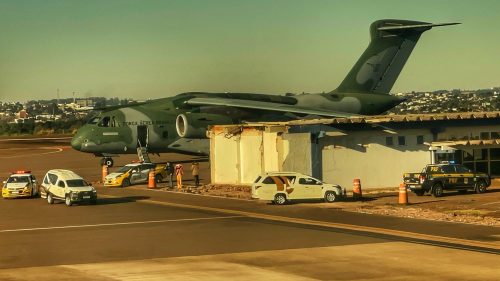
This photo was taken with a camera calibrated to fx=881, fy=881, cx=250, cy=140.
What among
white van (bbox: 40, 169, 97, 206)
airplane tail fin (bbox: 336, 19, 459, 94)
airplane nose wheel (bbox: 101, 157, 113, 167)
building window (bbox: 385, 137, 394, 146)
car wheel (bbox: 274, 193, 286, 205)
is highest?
airplane tail fin (bbox: 336, 19, 459, 94)

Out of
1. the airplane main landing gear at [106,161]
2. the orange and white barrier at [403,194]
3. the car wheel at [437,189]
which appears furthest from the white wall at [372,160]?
the airplane main landing gear at [106,161]

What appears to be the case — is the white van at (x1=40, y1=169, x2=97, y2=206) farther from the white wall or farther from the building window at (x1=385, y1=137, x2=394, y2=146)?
the building window at (x1=385, y1=137, x2=394, y2=146)

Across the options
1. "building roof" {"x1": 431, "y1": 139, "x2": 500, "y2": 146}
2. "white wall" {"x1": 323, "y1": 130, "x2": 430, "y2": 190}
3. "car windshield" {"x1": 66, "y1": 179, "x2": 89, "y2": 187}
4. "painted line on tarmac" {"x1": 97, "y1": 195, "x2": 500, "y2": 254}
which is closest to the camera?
"painted line on tarmac" {"x1": 97, "y1": 195, "x2": 500, "y2": 254}

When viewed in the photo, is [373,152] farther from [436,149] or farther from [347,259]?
[347,259]

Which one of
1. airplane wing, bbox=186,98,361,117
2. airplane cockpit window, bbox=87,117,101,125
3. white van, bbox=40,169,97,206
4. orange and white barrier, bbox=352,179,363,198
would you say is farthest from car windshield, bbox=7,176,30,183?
orange and white barrier, bbox=352,179,363,198

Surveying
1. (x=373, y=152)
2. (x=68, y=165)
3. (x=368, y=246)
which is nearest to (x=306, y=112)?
(x=373, y=152)

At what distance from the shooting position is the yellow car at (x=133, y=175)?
56.0m

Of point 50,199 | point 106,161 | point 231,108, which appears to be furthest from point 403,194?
point 106,161

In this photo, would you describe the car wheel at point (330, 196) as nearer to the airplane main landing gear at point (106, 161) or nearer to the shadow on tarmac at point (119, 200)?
the shadow on tarmac at point (119, 200)

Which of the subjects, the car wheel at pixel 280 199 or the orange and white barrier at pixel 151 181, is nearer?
the car wheel at pixel 280 199

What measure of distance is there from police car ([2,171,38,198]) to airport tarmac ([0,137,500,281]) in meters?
4.11

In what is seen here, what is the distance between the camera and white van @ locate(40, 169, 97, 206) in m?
44.0

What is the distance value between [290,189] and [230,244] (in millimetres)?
13583

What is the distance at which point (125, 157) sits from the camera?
275 feet
